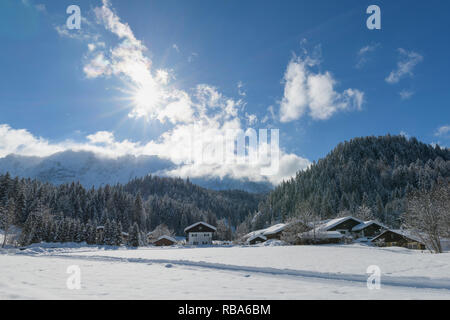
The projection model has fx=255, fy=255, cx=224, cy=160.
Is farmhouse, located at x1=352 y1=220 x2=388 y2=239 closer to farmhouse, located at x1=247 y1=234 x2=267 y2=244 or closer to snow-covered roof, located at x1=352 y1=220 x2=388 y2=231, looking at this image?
snow-covered roof, located at x1=352 y1=220 x2=388 y2=231

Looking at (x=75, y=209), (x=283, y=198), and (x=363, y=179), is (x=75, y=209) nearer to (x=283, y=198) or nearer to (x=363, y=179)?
(x=283, y=198)

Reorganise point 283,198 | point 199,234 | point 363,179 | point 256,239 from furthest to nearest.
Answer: point 283,198
point 363,179
point 256,239
point 199,234

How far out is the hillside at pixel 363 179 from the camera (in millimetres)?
113688

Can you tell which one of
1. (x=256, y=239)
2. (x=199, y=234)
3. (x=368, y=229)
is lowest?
(x=256, y=239)

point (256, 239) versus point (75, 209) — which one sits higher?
point (75, 209)

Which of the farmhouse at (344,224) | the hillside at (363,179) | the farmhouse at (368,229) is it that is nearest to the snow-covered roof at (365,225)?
the farmhouse at (368,229)

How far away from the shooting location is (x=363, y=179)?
440 ft

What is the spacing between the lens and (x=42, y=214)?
2874 inches

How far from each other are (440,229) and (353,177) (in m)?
109

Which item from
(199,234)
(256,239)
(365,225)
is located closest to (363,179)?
(365,225)

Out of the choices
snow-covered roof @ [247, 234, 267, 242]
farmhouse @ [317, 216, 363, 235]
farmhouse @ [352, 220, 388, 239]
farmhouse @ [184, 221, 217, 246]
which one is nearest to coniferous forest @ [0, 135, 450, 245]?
farmhouse @ [317, 216, 363, 235]

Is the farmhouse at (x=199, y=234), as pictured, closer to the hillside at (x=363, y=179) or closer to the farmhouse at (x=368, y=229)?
the farmhouse at (x=368, y=229)
